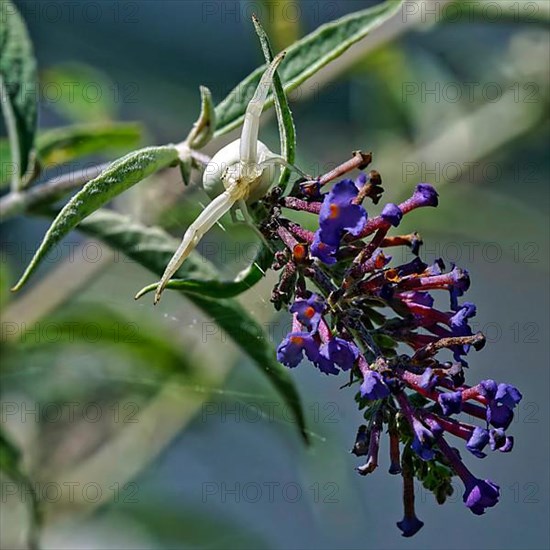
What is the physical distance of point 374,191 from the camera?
0.71 metres

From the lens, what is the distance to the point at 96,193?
0.73 meters

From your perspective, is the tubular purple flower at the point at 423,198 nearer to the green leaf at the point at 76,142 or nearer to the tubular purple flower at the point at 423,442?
the tubular purple flower at the point at 423,442

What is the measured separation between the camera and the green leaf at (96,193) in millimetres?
711

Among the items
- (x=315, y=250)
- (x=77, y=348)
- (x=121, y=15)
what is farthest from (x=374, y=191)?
(x=121, y=15)

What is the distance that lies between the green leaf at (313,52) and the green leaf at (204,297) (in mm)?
134

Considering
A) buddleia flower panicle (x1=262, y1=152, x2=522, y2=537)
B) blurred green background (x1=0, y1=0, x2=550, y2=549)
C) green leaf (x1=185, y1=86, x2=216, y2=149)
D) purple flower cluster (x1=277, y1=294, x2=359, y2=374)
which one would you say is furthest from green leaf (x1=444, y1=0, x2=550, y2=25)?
purple flower cluster (x1=277, y1=294, x2=359, y2=374)

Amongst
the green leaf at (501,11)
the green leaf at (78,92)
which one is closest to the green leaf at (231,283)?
the green leaf at (501,11)

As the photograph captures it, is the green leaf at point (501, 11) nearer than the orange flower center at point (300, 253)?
No

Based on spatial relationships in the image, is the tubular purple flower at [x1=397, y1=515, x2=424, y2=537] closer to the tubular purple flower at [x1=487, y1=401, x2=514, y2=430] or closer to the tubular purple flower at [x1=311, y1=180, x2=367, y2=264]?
the tubular purple flower at [x1=487, y1=401, x2=514, y2=430]

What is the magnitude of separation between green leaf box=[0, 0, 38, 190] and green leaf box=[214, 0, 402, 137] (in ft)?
0.77

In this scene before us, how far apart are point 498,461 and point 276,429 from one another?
94cm

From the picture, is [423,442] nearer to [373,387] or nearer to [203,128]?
[373,387]

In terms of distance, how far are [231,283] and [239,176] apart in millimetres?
119

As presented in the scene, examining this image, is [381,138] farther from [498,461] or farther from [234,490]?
[498,461]
